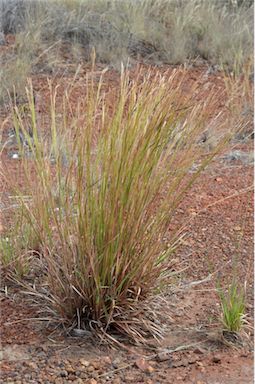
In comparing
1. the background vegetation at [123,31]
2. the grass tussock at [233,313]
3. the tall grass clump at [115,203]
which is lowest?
the background vegetation at [123,31]

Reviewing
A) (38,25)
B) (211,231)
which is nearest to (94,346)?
(211,231)

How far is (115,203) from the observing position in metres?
3.03

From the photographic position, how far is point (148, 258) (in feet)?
10.6

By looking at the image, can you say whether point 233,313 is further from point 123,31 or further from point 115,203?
point 123,31

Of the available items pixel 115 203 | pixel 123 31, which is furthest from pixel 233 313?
pixel 123 31

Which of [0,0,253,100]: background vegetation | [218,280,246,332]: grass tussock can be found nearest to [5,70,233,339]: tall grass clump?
[218,280,246,332]: grass tussock

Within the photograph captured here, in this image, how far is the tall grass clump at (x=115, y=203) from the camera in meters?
3.01

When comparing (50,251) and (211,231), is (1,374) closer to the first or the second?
(50,251)

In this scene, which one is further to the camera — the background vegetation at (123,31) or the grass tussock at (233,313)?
the background vegetation at (123,31)

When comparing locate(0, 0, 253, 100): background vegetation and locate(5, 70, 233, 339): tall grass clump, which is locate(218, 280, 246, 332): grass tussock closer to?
locate(5, 70, 233, 339): tall grass clump

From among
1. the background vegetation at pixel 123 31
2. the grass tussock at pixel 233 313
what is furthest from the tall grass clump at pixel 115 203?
the background vegetation at pixel 123 31

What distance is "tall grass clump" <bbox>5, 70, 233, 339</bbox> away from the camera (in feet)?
9.86

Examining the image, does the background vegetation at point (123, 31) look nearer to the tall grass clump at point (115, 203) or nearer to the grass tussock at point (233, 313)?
the tall grass clump at point (115, 203)

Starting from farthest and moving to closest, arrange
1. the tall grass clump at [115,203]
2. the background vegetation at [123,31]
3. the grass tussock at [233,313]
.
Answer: the background vegetation at [123,31] → the grass tussock at [233,313] → the tall grass clump at [115,203]
